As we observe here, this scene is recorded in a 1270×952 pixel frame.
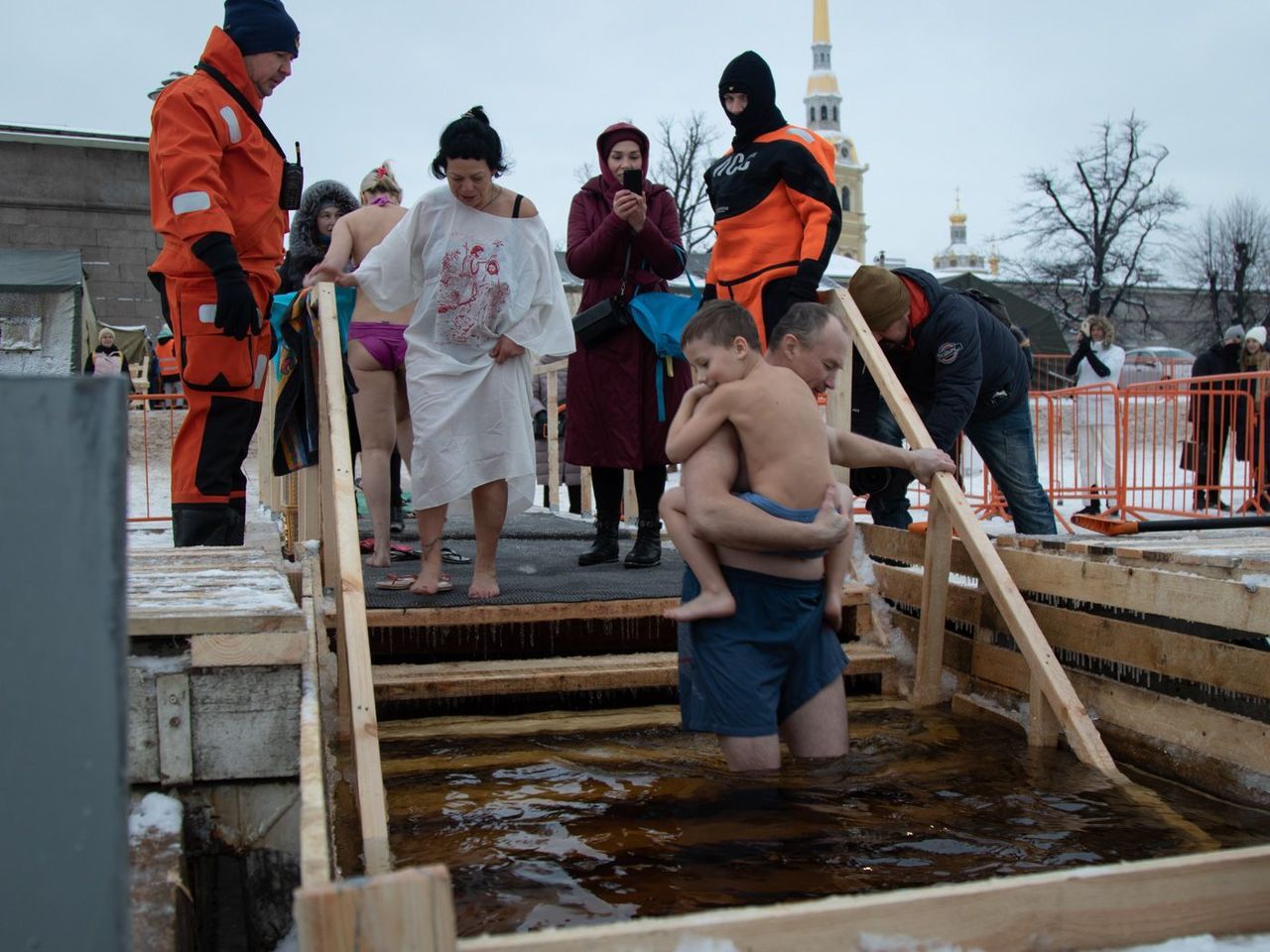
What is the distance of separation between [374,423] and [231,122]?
1.32 meters

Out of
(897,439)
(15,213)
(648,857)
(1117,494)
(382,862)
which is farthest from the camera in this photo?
(15,213)

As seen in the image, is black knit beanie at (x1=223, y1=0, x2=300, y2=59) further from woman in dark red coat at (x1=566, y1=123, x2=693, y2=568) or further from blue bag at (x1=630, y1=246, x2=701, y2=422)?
blue bag at (x1=630, y1=246, x2=701, y2=422)

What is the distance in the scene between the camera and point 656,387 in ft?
18.0

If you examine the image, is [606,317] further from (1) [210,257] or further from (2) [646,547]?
(1) [210,257]

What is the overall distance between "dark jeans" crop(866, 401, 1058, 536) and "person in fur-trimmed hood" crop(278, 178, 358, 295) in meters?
3.04

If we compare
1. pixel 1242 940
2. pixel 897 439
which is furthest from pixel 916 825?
pixel 897 439

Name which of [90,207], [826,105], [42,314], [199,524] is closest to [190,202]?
[199,524]

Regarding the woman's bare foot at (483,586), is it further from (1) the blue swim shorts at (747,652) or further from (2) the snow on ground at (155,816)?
(2) the snow on ground at (155,816)

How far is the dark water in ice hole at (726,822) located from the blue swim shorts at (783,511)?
2.06ft

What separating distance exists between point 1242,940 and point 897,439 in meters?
4.06

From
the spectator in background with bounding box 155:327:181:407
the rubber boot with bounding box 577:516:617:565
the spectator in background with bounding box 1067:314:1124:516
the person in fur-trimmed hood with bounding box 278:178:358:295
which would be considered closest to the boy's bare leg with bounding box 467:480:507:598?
the rubber boot with bounding box 577:516:617:565

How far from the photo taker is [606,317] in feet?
17.7

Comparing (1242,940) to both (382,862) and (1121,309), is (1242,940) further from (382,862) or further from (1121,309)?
(1121,309)

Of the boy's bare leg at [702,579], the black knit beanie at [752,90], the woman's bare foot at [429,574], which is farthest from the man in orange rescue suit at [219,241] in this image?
the boy's bare leg at [702,579]
